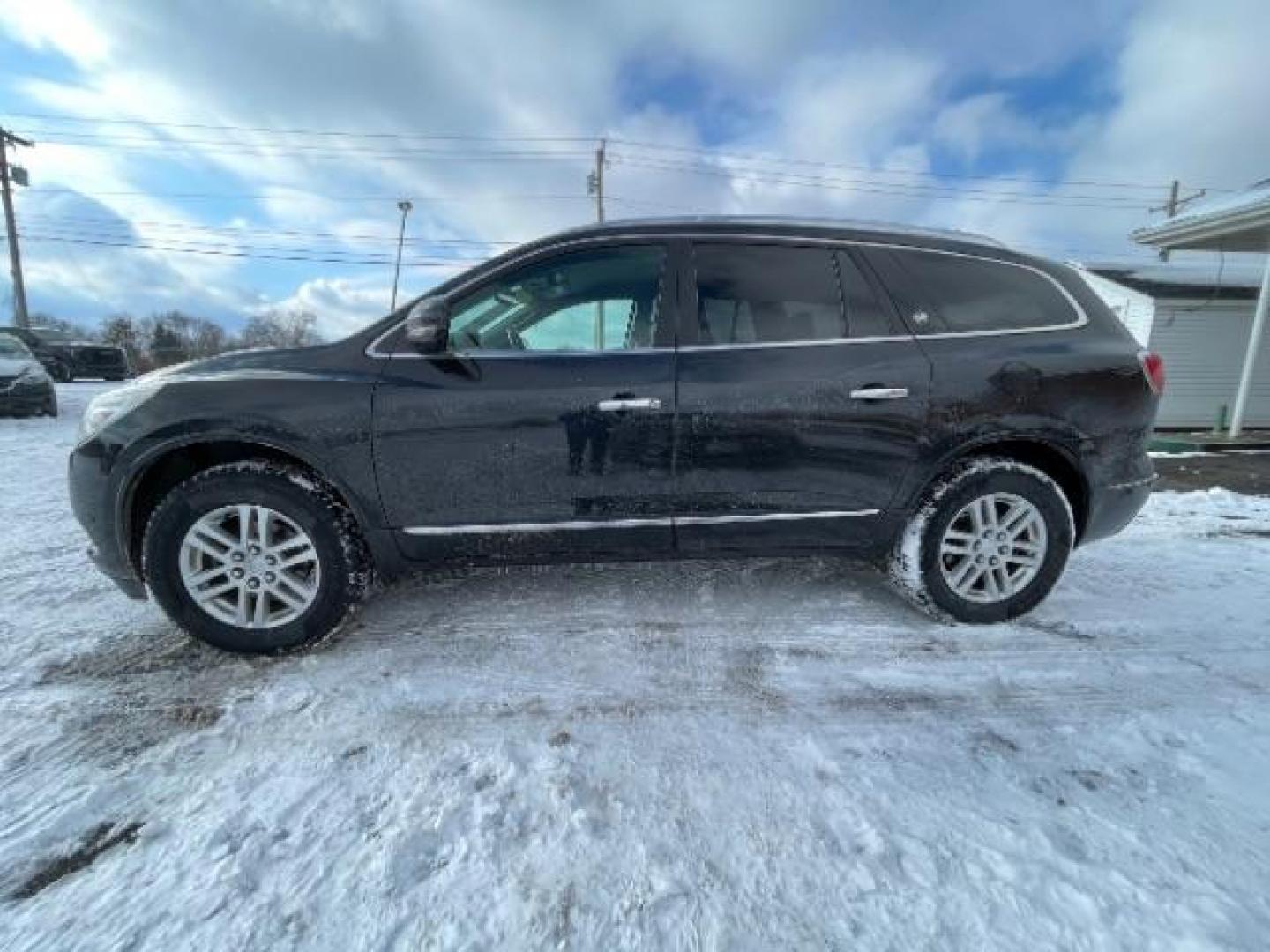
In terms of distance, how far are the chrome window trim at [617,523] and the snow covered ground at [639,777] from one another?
0.49 meters

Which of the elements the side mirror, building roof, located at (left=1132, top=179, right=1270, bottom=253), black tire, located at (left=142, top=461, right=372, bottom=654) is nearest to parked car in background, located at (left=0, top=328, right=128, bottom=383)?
black tire, located at (left=142, top=461, right=372, bottom=654)

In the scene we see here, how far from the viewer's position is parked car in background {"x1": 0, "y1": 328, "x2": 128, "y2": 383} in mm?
Result: 19500

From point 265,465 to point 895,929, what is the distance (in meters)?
2.68

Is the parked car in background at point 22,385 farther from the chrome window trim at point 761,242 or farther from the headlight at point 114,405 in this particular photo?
the chrome window trim at point 761,242

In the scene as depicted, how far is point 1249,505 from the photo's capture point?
5.31m

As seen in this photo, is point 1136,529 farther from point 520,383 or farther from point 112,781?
point 112,781

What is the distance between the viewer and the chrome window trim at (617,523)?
2711mm

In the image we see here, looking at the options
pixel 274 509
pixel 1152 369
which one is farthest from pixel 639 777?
pixel 1152 369

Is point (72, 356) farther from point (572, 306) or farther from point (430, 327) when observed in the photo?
point (572, 306)

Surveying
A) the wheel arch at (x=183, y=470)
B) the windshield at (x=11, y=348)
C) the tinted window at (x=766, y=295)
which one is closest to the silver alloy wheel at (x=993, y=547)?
the tinted window at (x=766, y=295)

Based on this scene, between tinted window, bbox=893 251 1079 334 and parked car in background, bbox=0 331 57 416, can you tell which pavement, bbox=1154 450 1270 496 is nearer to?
tinted window, bbox=893 251 1079 334

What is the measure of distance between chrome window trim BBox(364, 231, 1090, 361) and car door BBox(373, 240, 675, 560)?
18mm

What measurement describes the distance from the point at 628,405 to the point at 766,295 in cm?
84

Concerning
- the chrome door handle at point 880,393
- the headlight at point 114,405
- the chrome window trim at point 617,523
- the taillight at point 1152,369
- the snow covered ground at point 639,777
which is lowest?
the snow covered ground at point 639,777
